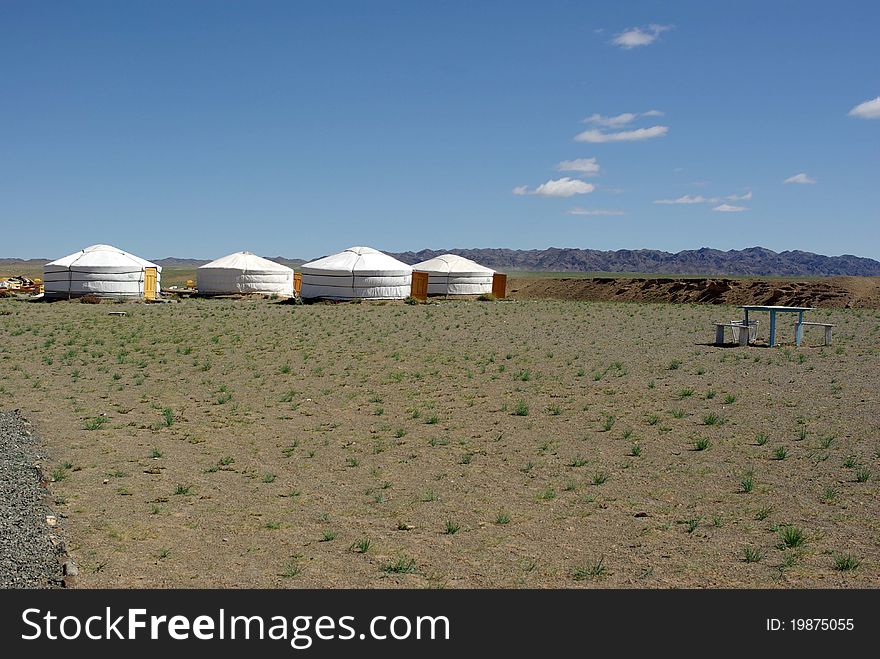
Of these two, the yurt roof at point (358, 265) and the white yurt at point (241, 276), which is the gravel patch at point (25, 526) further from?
the white yurt at point (241, 276)

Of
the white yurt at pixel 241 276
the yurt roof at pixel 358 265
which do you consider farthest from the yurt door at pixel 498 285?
the white yurt at pixel 241 276

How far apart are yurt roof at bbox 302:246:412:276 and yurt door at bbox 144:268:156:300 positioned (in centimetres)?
696

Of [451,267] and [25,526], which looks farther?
[451,267]

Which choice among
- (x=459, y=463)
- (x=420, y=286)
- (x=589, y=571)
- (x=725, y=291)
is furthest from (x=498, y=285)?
(x=589, y=571)

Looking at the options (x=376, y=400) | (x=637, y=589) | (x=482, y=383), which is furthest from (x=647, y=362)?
(x=637, y=589)

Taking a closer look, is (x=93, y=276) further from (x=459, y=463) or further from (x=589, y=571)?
(x=589, y=571)

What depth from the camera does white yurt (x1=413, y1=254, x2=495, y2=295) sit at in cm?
4453

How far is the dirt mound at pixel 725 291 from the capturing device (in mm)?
41531

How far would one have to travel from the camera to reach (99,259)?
37906 millimetres

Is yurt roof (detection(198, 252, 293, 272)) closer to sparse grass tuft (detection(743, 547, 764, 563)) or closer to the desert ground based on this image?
the desert ground

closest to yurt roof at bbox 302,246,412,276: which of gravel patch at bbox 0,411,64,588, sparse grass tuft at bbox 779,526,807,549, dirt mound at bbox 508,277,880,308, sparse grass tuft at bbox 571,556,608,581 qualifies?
dirt mound at bbox 508,277,880,308

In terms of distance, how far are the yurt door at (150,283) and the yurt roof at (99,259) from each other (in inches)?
10.8

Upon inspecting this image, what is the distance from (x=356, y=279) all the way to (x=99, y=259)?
37.2 ft
